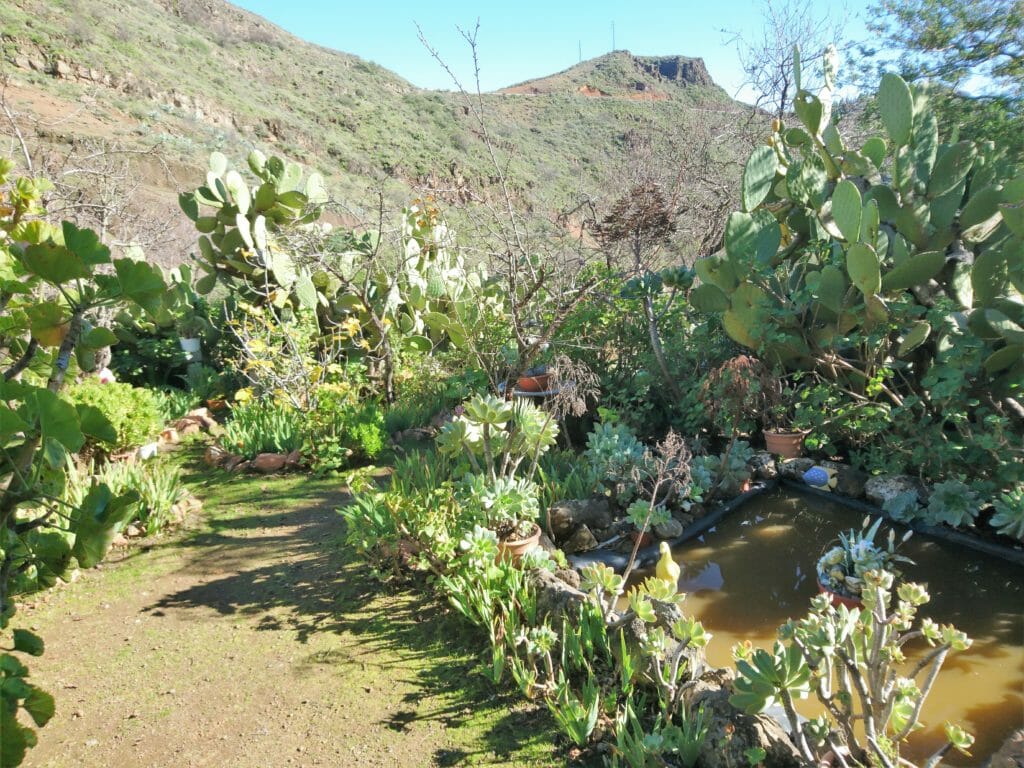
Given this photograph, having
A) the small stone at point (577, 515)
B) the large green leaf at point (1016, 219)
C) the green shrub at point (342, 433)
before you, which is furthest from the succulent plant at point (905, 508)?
the green shrub at point (342, 433)

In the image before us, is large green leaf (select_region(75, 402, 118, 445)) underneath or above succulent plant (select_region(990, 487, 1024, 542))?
above

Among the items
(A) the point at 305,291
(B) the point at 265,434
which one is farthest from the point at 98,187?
(B) the point at 265,434

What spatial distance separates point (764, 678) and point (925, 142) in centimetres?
336

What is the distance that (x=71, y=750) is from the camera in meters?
1.96

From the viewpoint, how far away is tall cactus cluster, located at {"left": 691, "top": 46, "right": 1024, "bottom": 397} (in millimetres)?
3109

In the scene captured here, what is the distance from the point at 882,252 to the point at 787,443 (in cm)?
138

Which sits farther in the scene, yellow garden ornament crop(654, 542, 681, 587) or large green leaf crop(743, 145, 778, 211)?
large green leaf crop(743, 145, 778, 211)

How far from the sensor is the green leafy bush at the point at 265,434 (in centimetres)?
468

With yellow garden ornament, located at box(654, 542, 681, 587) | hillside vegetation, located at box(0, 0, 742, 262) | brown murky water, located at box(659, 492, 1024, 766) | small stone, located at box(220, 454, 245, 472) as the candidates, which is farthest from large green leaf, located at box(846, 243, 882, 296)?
hillside vegetation, located at box(0, 0, 742, 262)

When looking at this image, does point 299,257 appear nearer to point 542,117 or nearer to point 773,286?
point 773,286

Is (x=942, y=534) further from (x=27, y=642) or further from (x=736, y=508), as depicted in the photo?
(x=27, y=642)

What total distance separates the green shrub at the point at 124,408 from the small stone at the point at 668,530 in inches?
131

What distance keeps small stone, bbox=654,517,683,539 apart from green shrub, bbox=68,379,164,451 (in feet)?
10.9

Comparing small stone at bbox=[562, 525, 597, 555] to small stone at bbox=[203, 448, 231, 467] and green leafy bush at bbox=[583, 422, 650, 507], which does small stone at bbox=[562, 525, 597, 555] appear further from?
small stone at bbox=[203, 448, 231, 467]
